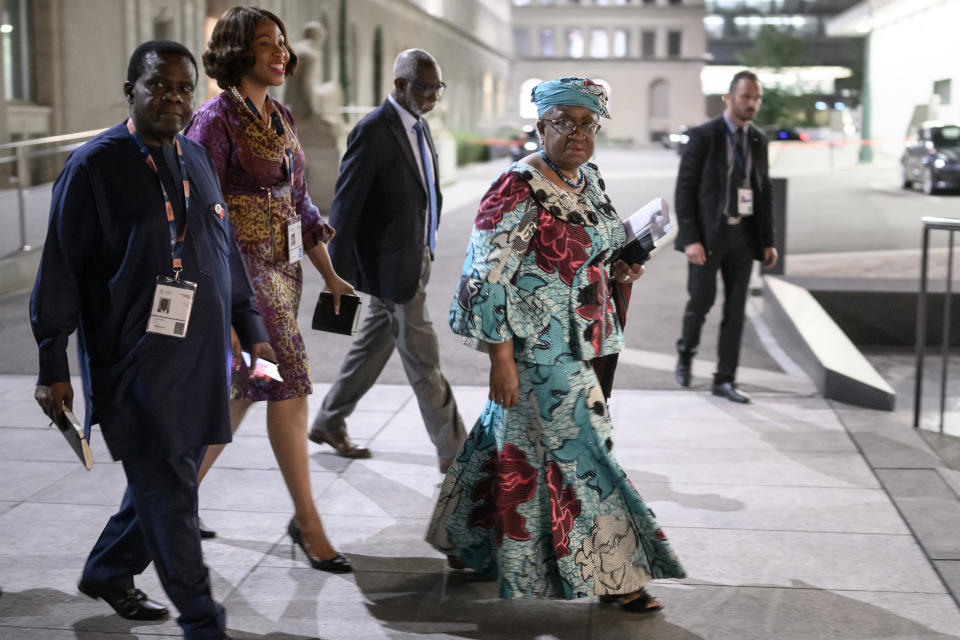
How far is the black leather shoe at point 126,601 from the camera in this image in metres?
3.51

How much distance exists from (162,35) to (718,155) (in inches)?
797

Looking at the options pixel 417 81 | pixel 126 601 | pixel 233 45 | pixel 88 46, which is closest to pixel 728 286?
pixel 417 81

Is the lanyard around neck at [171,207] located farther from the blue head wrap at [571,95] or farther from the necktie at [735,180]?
the necktie at [735,180]

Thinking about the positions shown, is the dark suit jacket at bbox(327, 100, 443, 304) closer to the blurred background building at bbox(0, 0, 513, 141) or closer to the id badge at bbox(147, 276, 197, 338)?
the id badge at bbox(147, 276, 197, 338)

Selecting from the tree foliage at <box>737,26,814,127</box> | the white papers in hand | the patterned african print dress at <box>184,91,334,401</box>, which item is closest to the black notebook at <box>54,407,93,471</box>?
the patterned african print dress at <box>184,91,334,401</box>

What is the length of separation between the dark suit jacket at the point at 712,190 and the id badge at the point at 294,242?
3159mm

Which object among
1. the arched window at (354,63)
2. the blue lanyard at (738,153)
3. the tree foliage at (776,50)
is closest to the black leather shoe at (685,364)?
the blue lanyard at (738,153)

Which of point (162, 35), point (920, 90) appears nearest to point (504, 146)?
point (162, 35)

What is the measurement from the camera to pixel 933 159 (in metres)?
10.4

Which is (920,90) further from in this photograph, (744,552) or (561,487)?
(561,487)

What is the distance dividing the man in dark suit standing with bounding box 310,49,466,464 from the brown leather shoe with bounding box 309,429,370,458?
0.48 m

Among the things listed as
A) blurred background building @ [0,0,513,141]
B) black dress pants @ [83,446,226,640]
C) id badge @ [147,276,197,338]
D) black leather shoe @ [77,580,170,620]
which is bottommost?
black leather shoe @ [77,580,170,620]

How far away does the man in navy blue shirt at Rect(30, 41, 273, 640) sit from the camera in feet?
9.77

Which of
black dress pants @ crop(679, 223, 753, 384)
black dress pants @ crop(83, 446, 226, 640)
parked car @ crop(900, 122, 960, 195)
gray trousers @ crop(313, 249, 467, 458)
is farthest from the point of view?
parked car @ crop(900, 122, 960, 195)
